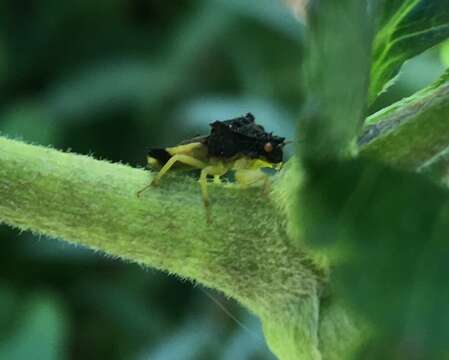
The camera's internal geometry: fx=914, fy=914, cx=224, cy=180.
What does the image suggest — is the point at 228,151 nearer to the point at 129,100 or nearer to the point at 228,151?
the point at 228,151

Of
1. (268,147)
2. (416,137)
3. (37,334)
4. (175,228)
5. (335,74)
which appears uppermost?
(335,74)

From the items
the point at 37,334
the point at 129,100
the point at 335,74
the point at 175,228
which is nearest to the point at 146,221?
the point at 175,228

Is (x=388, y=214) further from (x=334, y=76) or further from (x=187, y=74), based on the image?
(x=187, y=74)

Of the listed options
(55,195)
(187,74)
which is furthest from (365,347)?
(187,74)

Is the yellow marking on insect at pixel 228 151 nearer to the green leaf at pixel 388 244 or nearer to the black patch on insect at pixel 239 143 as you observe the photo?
the black patch on insect at pixel 239 143

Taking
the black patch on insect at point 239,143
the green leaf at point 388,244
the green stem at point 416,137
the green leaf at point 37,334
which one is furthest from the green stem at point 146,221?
the green leaf at point 37,334
